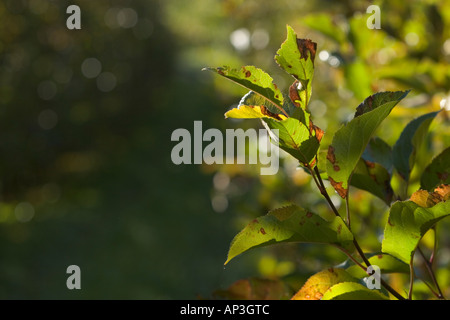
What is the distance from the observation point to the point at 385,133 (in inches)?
68.7

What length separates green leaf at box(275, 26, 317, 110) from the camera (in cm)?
73

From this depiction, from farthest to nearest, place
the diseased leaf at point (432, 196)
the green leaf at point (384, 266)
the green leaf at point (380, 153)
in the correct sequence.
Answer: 1. the green leaf at point (380, 153)
2. the green leaf at point (384, 266)
3. the diseased leaf at point (432, 196)

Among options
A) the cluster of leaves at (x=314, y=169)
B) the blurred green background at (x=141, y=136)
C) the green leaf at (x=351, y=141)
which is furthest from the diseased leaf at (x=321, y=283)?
the blurred green background at (x=141, y=136)

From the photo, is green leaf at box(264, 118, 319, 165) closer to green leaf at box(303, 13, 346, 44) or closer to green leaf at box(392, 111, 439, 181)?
green leaf at box(392, 111, 439, 181)

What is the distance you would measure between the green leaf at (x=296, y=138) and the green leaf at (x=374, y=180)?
0.18m

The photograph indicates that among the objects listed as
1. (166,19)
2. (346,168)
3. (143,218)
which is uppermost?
(166,19)

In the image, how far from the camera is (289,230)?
754 mm

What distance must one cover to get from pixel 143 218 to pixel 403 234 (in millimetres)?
5818

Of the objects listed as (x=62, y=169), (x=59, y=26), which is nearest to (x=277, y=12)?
(x=59, y=26)

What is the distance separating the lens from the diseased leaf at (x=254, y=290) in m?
0.96

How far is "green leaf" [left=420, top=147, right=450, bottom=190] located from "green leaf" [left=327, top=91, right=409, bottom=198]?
181 millimetres

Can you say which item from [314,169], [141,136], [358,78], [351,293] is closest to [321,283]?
[351,293]

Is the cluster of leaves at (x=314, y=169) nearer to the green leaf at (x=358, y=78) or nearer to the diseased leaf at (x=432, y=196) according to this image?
the diseased leaf at (x=432, y=196)
